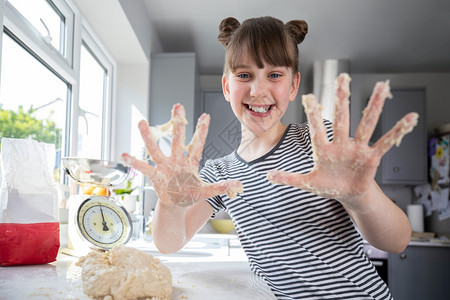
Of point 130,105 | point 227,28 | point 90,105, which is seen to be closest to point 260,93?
point 227,28

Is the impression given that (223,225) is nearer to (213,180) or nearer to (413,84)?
(213,180)

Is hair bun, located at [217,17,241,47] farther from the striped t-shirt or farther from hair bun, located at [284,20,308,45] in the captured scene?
the striped t-shirt

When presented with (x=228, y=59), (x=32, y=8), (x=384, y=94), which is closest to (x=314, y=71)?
(x=32, y=8)

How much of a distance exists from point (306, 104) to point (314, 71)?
312cm

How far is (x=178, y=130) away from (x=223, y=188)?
0.39 ft

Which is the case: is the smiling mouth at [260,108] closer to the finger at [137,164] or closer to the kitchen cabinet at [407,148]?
the finger at [137,164]

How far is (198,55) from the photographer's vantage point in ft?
11.6

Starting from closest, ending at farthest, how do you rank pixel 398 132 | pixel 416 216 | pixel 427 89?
pixel 398 132
pixel 416 216
pixel 427 89

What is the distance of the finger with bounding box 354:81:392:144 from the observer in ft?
1.60

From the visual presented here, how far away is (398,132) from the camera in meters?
0.49

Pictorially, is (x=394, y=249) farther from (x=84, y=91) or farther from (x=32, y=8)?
(x=84, y=91)

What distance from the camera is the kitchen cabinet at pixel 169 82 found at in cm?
291

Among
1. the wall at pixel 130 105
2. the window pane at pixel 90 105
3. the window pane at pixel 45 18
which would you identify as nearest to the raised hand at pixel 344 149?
the window pane at pixel 45 18

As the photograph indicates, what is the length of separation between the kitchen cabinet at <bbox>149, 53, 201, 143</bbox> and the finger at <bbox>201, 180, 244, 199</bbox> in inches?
91.4
